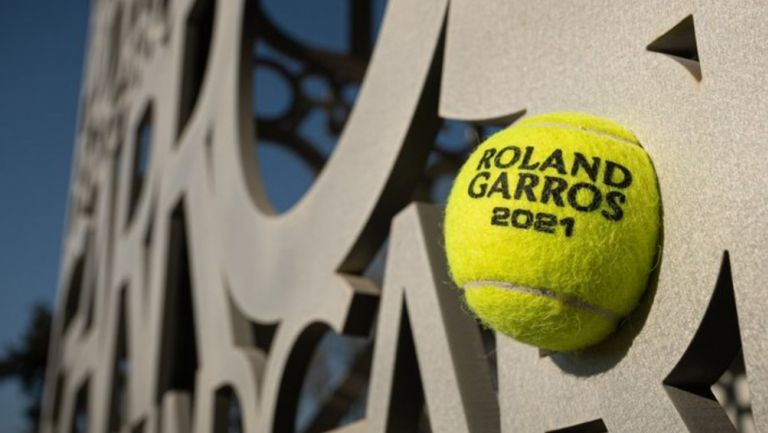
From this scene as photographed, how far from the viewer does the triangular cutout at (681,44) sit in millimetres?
973

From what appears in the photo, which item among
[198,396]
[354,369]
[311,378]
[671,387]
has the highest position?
[671,387]

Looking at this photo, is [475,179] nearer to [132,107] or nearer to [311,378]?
[132,107]

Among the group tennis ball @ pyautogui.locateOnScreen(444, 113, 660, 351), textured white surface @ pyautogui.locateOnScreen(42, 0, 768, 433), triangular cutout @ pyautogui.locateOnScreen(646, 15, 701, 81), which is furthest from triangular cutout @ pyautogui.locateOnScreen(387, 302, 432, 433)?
triangular cutout @ pyautogui.locateOnScreen(646, 15, 701, 81)

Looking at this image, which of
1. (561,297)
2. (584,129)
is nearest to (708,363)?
(561,297)

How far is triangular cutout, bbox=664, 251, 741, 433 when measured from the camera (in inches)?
35.4

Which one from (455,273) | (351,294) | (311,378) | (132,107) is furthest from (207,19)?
(311,378)

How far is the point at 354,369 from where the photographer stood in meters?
4.06

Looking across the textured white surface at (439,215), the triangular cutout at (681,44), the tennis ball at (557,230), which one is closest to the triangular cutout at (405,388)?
the textured white surface at (439,215)

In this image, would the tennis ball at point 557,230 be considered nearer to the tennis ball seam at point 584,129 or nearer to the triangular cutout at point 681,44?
the tennis ball seam at point 584,129

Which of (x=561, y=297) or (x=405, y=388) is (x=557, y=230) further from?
(x=405, y=388)

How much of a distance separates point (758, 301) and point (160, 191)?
2908 mm

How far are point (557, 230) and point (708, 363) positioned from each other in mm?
229

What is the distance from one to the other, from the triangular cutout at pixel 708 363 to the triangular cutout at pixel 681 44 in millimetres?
235

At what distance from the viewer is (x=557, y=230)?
895 millimetres
